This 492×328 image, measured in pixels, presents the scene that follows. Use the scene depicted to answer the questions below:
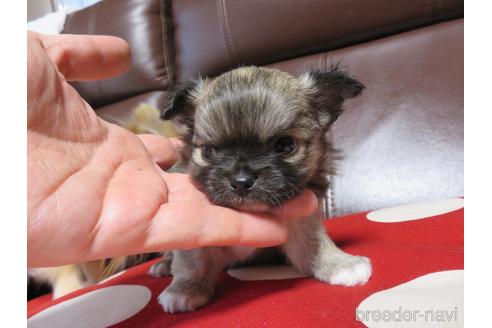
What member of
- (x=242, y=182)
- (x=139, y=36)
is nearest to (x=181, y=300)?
(x=242, y=182)

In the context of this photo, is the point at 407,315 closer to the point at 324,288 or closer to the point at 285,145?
the point at 324,288

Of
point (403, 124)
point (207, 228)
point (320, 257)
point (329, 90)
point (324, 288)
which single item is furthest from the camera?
point (403, 124)

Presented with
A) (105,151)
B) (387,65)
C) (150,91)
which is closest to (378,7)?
(387,65)

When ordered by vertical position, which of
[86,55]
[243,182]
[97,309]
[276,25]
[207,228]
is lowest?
[97,309]

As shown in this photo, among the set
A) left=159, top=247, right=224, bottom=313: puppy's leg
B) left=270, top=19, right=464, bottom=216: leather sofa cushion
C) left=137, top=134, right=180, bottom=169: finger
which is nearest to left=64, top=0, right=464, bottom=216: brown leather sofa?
left=270, top=19, right=464, bottom=216: leather sofa cushion

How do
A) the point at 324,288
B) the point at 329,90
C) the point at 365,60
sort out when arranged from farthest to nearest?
the point at 365,60, the point at 329,90, the point at 324,288

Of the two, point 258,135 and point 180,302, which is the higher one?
point 258,135
